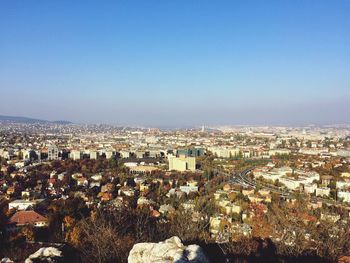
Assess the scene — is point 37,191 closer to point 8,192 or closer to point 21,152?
point 8,192

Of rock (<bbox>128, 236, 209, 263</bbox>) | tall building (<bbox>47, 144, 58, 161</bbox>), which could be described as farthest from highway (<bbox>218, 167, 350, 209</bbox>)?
tall building (<bbox>47, 144, 58, 161</bbox>)

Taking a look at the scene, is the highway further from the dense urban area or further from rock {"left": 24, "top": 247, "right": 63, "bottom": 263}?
rock {"left": 24, "top": 247, "right": 63, "bottom": 263}

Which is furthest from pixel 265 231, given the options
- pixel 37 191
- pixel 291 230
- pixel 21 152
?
pixel 21 152

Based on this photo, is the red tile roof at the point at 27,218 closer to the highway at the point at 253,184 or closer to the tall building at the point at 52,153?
the highway at the point at 253,184

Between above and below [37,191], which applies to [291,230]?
above

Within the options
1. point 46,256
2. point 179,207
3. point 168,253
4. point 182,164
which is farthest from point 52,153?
point 168,253

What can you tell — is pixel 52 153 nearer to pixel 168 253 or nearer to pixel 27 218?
pixel 27 218
